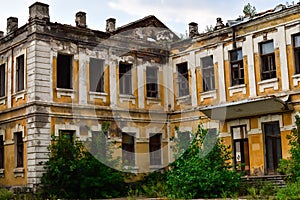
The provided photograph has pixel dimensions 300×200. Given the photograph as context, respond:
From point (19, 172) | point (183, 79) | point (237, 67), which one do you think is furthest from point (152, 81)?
point (19, 172)

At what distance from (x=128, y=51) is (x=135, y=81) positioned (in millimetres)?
1385

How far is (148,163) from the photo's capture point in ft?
68.7

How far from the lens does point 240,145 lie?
19.5 metres

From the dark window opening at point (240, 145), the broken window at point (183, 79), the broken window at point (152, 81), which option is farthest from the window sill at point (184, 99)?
the dark window opening at point (240, 145)

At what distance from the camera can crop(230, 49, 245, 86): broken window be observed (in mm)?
19766

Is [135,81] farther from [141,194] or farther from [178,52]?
[141,194]

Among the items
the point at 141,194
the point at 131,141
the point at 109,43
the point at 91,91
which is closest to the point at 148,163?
the point at 131,141

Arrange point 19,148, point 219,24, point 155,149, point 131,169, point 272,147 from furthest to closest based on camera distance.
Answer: point 155,149
point 219,24
point 131,169
point 19,148
point 272,147

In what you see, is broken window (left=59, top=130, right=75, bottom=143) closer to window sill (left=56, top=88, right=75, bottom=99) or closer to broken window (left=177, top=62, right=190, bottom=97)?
window sill (left=56, top=88, right=75, bottom=99)

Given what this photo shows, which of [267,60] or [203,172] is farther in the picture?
[267,60]

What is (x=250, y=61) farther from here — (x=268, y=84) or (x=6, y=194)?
(x=6, y=194)

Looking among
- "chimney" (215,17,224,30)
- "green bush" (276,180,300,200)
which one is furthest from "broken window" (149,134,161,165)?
"green bush" (276,180,300,200)

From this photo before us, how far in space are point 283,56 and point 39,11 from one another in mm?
9599

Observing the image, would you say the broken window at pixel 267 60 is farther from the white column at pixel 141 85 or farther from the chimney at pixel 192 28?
the white column at pixel 141 85
